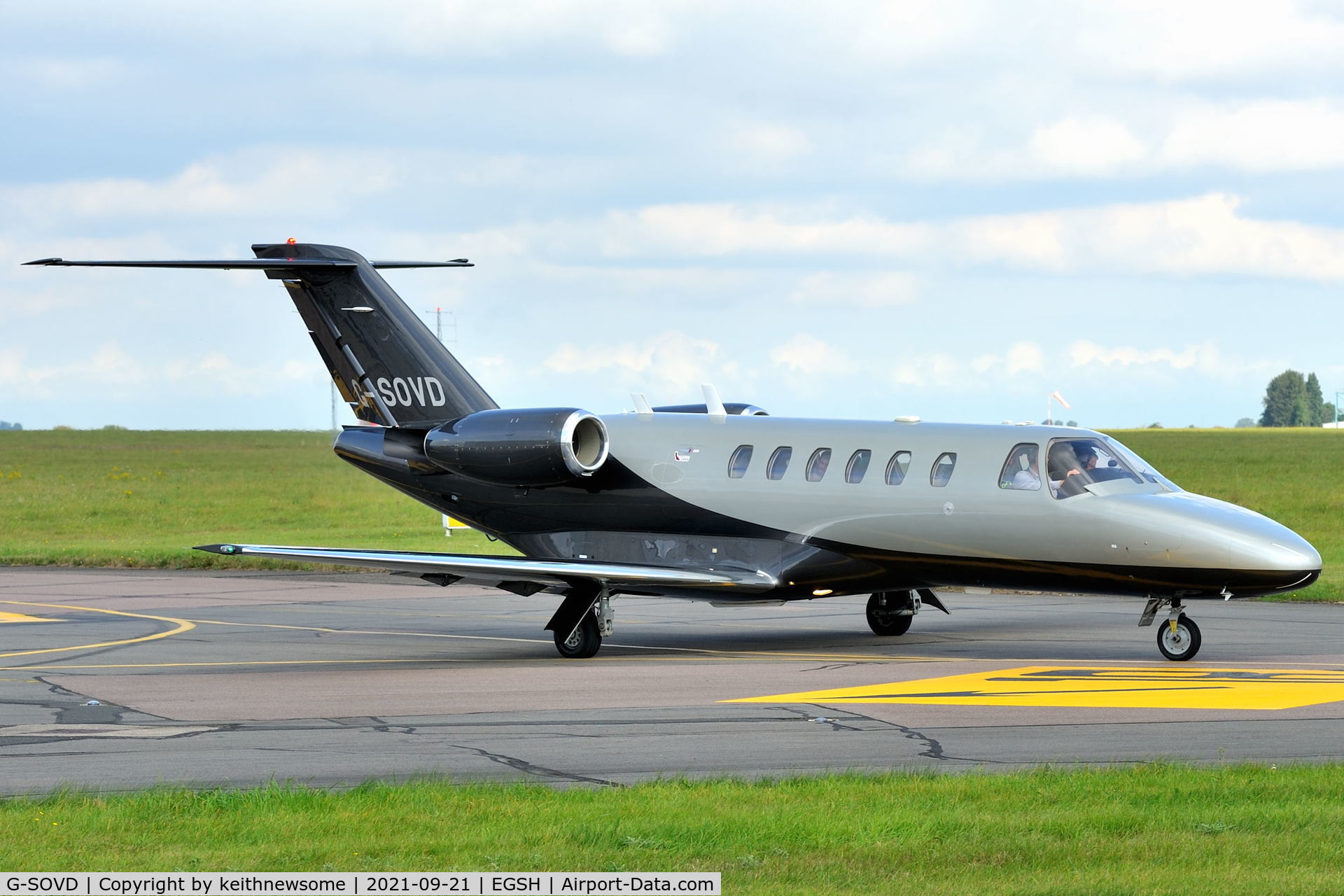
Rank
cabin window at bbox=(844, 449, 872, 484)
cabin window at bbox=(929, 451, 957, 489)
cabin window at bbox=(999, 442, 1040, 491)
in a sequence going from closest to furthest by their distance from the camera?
cabin window at bbox=(999, 442, 1040, 491), cabin window at bbox=(929, 451, 957, 489), cabin window at bbox=(844, 449, 872, 484)

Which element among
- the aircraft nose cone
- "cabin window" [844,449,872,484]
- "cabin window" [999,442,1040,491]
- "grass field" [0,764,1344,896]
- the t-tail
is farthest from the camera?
the t-tail

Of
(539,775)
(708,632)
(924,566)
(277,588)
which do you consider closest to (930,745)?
(539,775)

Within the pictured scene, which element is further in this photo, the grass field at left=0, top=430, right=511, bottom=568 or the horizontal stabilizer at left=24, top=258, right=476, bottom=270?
the grass field at left=0, top=430, right=511, bottom=568

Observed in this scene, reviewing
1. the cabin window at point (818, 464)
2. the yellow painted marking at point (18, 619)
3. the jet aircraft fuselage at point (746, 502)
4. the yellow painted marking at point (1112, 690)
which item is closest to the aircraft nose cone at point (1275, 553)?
the jet aircraft fuselage at point (746, 502)

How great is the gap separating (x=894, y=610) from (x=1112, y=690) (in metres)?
5.64

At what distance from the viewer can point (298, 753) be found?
12367 millimetres

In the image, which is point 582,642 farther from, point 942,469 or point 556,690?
point 942,469

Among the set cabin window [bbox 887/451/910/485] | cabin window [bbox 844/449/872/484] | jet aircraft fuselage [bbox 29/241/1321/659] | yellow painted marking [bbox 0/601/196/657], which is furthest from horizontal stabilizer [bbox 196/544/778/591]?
yellow painted marking [bbox 0/601/196/657]

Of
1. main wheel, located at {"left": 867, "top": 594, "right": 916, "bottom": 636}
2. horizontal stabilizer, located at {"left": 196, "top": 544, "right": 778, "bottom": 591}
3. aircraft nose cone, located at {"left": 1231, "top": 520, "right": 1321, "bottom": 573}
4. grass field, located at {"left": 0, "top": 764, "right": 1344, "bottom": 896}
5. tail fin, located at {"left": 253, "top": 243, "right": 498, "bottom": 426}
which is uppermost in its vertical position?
tail fin, located at {"left": 253, "top": 243, "right": 498, "bottom": 426}

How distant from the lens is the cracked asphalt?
39.2ft

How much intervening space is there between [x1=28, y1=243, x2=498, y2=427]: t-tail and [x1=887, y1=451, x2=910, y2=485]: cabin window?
22.7ft

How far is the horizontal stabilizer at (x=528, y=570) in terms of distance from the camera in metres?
18.7

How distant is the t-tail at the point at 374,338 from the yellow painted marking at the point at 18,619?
573cm

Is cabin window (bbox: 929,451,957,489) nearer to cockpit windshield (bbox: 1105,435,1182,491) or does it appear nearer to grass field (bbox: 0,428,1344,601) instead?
cockpit windshield (bbox: 1105,435,1182,491)
